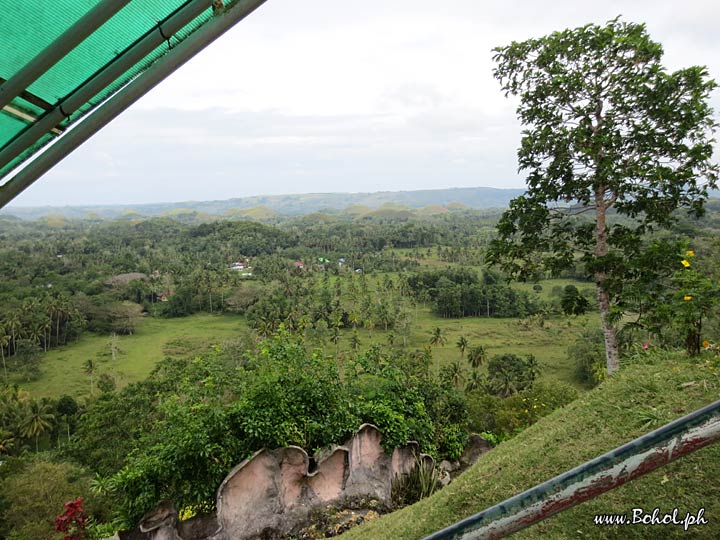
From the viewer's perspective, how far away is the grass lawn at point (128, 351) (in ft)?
99.5

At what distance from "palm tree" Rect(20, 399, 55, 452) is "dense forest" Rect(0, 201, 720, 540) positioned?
0.46 feet

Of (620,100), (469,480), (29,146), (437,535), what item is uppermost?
(620,100)

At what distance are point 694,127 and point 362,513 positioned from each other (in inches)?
239

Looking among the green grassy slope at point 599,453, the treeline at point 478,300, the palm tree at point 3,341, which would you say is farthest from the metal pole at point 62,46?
the treeline at point 478,300

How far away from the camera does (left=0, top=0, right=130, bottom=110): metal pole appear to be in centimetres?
111

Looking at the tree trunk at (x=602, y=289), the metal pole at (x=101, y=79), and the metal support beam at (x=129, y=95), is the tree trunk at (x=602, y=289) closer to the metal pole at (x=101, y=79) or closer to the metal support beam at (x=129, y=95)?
the metal support beam at (x=129, y=95)

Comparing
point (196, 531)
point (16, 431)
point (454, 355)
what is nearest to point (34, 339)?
point (16, 431)

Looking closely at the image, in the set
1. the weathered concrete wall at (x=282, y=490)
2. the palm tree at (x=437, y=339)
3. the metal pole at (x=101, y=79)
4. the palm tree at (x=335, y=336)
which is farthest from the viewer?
the palm tree at (x=437, y=339)

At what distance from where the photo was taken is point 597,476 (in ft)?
3.76

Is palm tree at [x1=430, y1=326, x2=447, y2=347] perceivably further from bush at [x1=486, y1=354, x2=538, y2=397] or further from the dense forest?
bush at [x1=486, y1=354, x2=538, y2=397]

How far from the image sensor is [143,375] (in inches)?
1239

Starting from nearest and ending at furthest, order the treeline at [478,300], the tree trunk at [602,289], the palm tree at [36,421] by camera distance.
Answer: the tree trunk at [602,289]
the palm tree at [36,421]
the treeline at [478,300]

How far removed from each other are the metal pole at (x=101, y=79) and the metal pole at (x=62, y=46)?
0.21 m

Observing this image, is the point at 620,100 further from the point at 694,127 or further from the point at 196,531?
the point at 196,531
